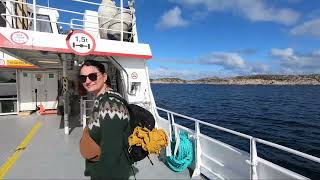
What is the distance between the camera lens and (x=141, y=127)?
7.47ft

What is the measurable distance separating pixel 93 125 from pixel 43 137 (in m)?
7.66

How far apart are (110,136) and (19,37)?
5.88 m

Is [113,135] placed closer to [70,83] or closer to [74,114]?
[74,114]

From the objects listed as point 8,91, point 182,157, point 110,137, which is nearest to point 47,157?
point 182,157

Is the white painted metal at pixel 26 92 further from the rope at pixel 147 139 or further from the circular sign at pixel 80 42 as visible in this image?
the rope at pixel 147 139

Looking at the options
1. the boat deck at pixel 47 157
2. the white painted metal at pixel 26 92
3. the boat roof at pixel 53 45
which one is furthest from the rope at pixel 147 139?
the white painted metal at pixel 26 92

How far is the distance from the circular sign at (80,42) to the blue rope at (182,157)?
3.45 m

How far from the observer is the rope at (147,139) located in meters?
2.15

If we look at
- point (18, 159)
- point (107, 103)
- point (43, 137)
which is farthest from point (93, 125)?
point (43, 137)

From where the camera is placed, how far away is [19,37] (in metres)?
6.52

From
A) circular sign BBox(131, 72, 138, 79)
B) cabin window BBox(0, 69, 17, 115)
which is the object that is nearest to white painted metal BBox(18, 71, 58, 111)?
cabin window BBox(0, 69, 17, 115)

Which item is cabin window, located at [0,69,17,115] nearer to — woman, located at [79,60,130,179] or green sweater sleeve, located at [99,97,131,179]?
woman, located at [79,60,130,179]

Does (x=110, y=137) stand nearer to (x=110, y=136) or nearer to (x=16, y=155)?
(x=110, y=136)

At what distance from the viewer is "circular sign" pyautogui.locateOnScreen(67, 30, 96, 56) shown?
6820 mm
